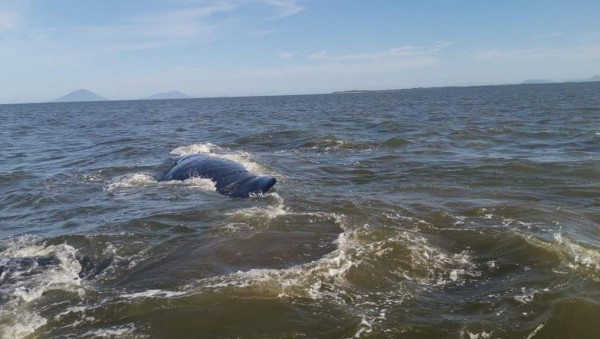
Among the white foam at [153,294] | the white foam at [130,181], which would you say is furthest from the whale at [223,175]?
the white foam at [153,294]

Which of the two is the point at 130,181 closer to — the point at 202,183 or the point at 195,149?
the point at 202,183

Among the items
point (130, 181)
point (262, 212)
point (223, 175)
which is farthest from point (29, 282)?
point (130, 181)

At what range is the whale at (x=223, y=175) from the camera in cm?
1377

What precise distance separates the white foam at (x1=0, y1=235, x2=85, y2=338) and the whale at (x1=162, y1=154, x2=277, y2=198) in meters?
5.27

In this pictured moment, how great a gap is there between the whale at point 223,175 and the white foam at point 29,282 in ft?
17.3

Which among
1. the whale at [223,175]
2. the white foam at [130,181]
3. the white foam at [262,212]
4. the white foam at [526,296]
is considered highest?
the whale at [223,175]

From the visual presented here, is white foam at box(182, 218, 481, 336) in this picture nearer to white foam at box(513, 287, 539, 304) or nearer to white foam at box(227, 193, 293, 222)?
white foam at box(513, 287, 539, 304)

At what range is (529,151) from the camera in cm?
2039

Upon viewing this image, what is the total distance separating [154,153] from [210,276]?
18314mm

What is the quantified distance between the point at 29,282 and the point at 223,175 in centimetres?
800

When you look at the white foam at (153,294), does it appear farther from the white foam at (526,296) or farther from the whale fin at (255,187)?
the whale fin at (255,187)

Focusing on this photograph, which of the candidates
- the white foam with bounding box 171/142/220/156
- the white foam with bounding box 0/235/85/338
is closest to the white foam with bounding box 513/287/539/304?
the white foam with bounding box 0/235/85/338

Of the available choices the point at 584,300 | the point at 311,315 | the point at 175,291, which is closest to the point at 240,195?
the point at 175,291

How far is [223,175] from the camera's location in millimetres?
15609
